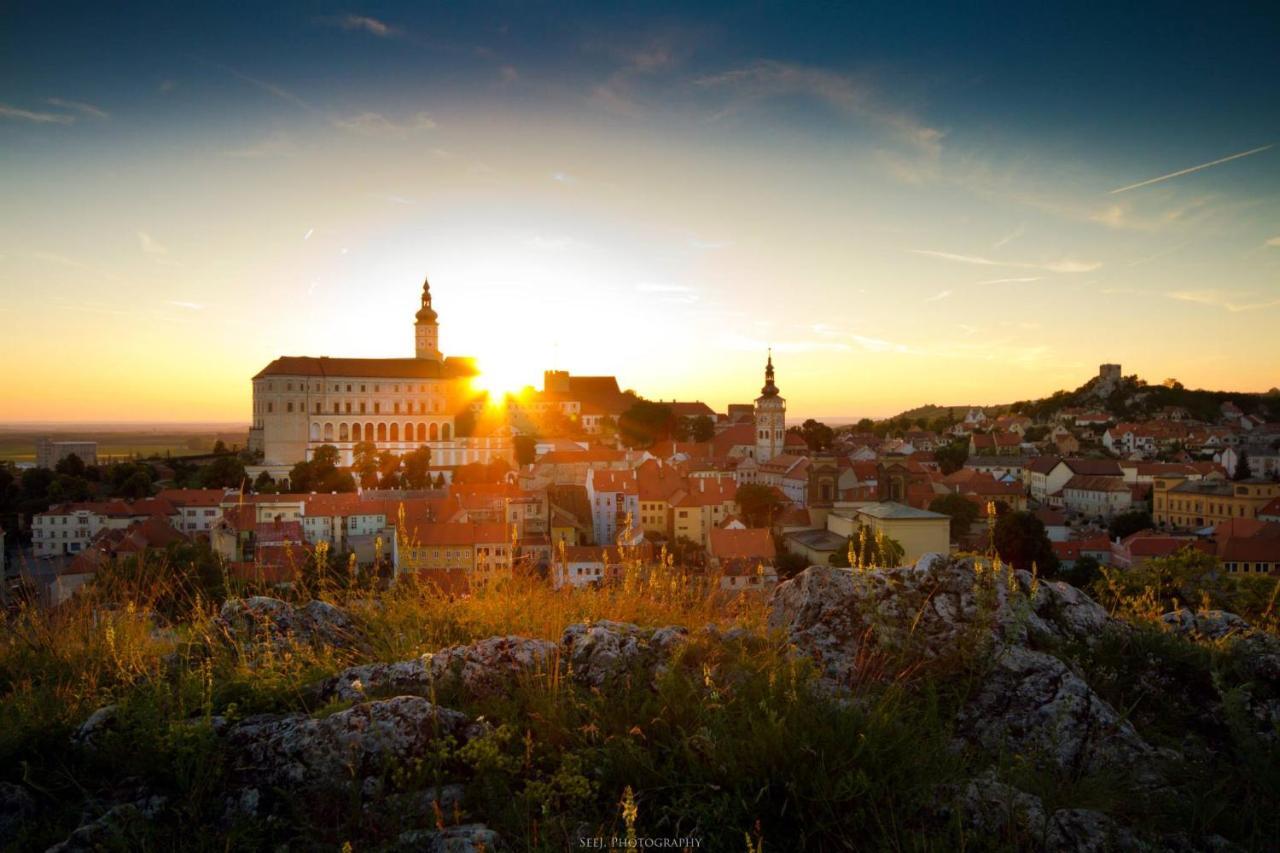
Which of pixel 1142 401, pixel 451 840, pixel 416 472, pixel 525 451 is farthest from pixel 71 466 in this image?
pixel 1142 401

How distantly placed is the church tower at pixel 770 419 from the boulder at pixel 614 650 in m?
72.8

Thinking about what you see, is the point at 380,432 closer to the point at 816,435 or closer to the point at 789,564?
the point at 816,435

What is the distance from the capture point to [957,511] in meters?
47.4

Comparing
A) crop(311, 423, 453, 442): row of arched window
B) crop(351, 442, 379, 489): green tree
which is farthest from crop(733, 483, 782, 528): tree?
crop(311, 423, 453, 442): row of arched window

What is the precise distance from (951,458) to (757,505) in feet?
158

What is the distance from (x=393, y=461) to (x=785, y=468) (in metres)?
42.4

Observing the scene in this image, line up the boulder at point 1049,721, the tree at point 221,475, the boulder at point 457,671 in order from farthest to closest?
the tree at point 221,475 → the boulder at point 457,671 → the boulder at point 1049,721

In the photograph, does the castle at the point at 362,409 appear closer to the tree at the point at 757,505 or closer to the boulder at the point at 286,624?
the tree at the point at 757,505

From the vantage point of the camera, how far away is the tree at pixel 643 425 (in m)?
88.7

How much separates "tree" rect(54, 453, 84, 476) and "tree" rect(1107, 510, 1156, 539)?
8394 cm

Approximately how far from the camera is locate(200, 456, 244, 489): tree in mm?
62062

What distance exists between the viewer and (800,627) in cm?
464

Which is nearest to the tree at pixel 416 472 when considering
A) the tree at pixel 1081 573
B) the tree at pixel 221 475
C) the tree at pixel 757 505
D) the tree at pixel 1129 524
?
the tree at pixel 221 475

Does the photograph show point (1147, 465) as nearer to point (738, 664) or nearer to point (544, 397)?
point (544, 397)
